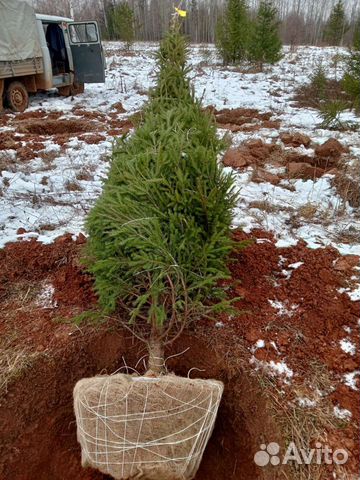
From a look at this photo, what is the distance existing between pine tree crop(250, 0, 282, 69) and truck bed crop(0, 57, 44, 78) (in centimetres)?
1120

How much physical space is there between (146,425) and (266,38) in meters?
19.2

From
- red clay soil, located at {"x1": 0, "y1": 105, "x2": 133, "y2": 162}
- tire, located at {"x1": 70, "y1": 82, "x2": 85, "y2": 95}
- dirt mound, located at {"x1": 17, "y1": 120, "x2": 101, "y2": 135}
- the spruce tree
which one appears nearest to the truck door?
Answer: tire, located at {"x1": 70, "y1": 82, "x2": 85, "y2": 95}

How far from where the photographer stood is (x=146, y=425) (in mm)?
1689

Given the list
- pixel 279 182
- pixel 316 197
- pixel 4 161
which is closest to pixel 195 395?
pixel 316 197

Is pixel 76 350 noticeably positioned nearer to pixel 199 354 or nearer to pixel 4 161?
pixel 199 354

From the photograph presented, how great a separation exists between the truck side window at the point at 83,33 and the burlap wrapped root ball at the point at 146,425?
1308 centimetres

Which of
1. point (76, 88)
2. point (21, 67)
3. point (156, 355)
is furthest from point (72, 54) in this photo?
point (156, 355)

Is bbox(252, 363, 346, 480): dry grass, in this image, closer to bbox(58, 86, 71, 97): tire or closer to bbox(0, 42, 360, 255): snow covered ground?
bbox(0, 42, 360, 255): snow covered ground

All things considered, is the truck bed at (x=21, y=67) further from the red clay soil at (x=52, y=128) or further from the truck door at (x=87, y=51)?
the truck door at (x=87, y=51)

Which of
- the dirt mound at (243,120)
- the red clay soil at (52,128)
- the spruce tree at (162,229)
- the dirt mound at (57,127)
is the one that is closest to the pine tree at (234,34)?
the dirt mound at (243,120)

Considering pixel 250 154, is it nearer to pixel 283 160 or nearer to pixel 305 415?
pixel 283 160

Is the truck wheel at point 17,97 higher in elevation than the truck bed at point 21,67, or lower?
lower

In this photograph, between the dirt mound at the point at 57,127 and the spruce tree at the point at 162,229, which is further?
the dirt mound at the point at 57,127

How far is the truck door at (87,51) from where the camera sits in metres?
11.8
